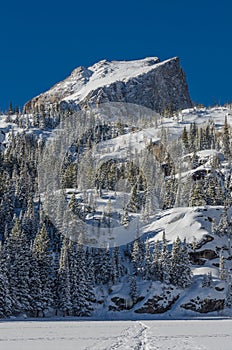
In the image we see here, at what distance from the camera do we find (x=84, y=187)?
141250mm

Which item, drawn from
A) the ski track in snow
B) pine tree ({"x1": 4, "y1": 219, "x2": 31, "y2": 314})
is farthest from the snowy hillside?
the ski track in snow

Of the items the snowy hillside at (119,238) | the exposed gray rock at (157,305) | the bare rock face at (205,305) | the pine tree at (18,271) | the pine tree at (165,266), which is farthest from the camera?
the pine tree at (165,266)

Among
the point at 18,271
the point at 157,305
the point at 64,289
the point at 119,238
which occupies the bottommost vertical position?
the point at 157,305

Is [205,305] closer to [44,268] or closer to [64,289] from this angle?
[64,289]

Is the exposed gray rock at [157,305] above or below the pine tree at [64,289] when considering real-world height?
below

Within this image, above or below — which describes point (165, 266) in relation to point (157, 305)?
above

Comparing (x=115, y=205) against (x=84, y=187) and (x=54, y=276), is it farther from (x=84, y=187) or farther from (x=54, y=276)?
(x=54, y=276)

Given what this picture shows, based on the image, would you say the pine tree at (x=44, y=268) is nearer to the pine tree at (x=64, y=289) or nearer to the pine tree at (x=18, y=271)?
the pine tree at (x=64, y=289)

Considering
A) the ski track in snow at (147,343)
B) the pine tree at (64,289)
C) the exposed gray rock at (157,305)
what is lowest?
the exposed gray rock at (157,305)

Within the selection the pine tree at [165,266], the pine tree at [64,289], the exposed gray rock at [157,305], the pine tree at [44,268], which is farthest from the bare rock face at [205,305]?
the pine tree at [44,268]

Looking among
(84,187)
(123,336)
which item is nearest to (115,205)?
(84,187)

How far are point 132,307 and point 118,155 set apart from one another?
11967 cm

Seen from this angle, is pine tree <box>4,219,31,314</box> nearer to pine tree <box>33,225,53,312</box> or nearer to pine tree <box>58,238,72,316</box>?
pine tree <box>33,225,53,312</box>

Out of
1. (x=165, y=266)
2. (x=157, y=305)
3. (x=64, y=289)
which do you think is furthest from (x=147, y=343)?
(x=165, y=266)
